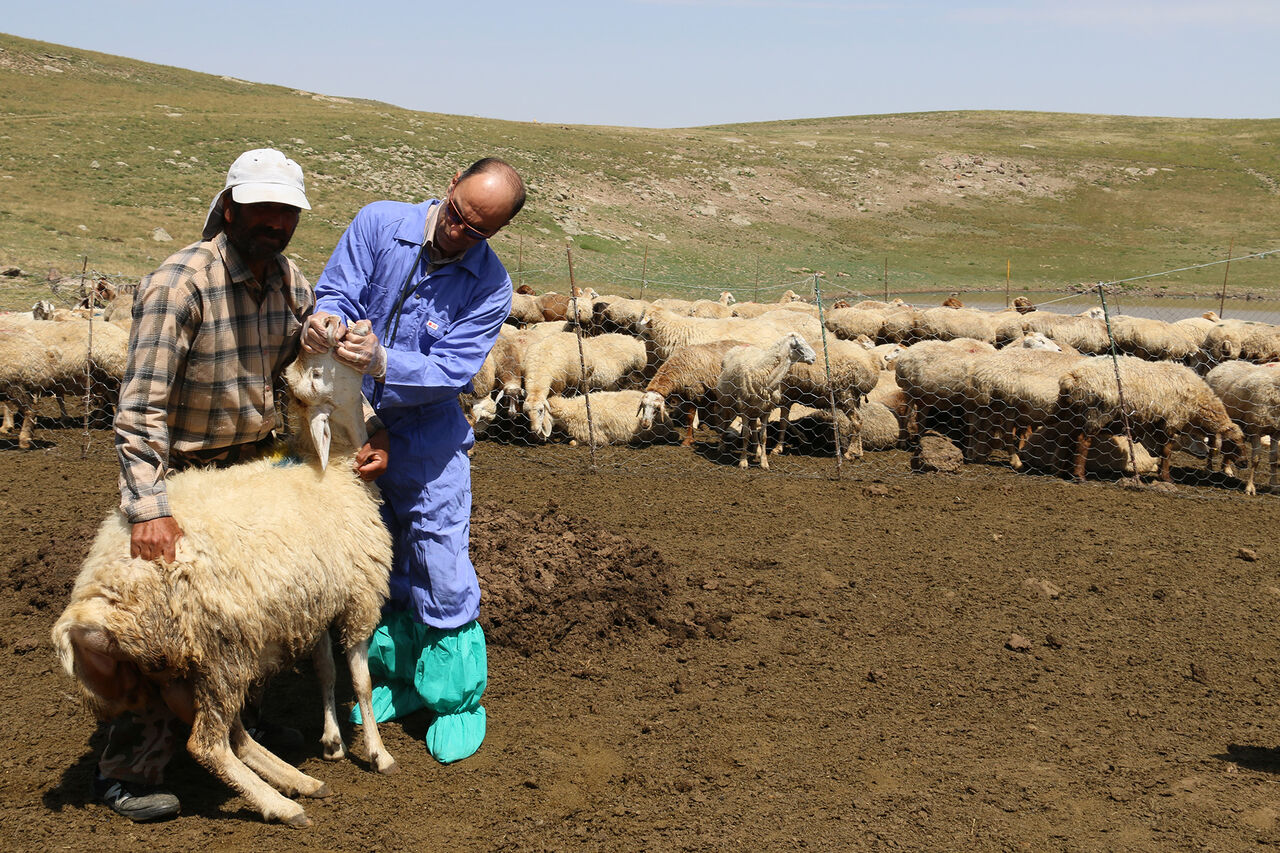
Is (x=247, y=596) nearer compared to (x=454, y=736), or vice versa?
(x=247, y=596)

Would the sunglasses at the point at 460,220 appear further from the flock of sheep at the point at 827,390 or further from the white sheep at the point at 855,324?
the white sheep at the point at 855,324

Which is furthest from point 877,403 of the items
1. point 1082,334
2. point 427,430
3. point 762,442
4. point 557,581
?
point 427,430

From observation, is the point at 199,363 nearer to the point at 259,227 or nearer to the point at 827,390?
the point at 259,227

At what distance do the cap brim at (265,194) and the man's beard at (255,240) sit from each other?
128 mm

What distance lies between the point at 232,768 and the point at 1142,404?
898cm

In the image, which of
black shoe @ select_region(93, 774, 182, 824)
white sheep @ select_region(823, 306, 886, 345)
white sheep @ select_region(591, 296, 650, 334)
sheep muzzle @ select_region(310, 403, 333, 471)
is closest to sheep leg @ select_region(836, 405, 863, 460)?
white sheep @ select_region(591, 296, 650, 334)

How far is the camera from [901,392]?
11742mm

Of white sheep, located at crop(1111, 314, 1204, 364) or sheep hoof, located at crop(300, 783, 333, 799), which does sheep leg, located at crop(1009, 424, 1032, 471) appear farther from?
sheep hoof, located at crop(300, 783, 333, 799)

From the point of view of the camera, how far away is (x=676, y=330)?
43.6 feet

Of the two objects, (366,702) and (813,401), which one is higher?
(813,401)

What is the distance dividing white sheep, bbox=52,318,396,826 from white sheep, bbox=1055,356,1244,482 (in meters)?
7.92

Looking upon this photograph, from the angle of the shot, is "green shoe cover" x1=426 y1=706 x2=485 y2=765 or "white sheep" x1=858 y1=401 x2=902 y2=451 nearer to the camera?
"green shoe cover" x1=426 y1=706 x2=485 y2=765

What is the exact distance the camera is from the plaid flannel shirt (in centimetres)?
312

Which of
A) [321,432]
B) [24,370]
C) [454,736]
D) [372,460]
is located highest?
[321,432]
